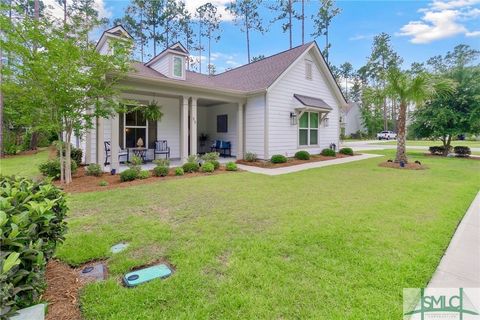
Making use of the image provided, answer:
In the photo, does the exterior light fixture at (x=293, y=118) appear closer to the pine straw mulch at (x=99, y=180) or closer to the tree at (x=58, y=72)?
the pine straw mulch at (x=99, y=180)

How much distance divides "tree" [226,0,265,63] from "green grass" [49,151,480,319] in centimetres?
2561

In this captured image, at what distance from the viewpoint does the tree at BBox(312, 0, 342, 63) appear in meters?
26.5

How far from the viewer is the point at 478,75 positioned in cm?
1491

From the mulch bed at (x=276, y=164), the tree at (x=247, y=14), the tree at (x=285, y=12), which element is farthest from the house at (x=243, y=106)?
the tree at (x=247, y=14)

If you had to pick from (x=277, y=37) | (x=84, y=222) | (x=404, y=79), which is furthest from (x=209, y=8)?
(x=84, y=222)

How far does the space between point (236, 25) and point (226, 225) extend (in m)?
28.6

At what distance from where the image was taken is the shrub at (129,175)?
802 centimetres

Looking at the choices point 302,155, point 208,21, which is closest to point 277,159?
point 302,155

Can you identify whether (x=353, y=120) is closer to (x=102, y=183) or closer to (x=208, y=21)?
(x=208, y=21)

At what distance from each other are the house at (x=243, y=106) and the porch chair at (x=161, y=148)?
206 millimetres

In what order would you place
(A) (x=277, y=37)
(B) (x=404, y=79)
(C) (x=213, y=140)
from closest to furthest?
(B) (x=404, y=79) < (C) (x=213, y=140) < (A) (x=277, y=37)

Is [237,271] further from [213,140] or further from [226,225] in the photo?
[213,140]

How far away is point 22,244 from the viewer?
6.07 feet

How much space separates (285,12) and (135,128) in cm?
2133
